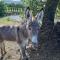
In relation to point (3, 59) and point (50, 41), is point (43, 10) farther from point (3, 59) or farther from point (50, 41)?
point (3, 59)

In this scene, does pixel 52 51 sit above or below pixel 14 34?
below

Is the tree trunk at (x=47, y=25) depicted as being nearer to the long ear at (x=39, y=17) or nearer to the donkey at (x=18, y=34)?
the long ear at (x=39, y=17)

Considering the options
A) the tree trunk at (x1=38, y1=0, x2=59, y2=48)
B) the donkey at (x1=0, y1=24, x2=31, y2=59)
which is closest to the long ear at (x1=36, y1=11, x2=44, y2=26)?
the tree trunk at (x1=38, y1=0, x2=59, y2=48)

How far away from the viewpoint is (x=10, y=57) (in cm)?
414

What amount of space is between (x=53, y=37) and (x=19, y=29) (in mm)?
687

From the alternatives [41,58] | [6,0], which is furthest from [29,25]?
[6,0]

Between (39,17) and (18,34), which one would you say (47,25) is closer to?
(39,17)

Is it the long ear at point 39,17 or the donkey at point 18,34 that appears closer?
the long ear at point 39,17

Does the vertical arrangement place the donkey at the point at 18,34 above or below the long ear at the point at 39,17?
below

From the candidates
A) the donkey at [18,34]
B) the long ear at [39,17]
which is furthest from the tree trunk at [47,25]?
the donkey at [18,34]

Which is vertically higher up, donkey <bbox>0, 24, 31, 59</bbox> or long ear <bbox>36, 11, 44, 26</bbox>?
long ear <bbox>36, 11, 44, 26</bbox>

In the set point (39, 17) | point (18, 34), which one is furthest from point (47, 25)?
point (18, 34)

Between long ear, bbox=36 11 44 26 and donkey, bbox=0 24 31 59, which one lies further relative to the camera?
donkey, bbox=0 24 31 59

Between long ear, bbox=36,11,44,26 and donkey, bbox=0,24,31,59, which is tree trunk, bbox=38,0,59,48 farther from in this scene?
donkey, bbox=0,24,31,59
